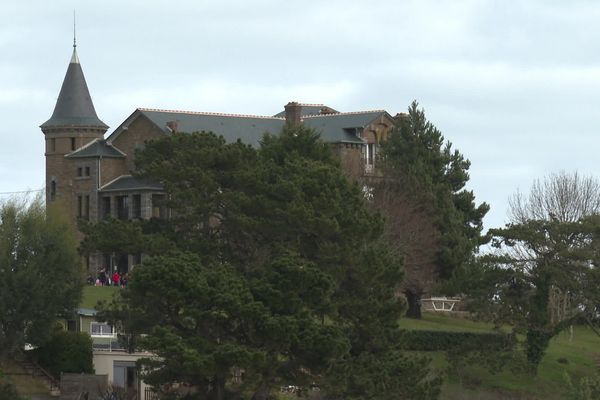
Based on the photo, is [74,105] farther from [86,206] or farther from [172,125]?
[172,125]

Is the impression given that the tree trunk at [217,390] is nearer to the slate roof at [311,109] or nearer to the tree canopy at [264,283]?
the tree canopy at [264,283]

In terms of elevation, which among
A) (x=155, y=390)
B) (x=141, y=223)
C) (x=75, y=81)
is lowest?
(x=155, y=390)

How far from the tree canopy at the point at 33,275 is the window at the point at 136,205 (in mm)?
26529

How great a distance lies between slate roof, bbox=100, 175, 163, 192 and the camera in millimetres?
104312

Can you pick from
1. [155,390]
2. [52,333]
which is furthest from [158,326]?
Answer: [52,333]

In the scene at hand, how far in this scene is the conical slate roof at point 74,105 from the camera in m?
111

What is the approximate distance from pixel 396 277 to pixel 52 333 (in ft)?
52.0

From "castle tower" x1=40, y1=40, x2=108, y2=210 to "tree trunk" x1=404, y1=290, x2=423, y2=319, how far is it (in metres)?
26.7

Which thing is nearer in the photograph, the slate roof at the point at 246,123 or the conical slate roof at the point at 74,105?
the slate roof at the point at 246,123

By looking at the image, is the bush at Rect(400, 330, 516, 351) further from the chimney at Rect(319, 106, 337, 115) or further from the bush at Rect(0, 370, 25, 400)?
the chimney at Rect(319, 106, 337, 115)

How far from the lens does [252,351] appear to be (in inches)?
2267

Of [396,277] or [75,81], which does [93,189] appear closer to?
[75,81]

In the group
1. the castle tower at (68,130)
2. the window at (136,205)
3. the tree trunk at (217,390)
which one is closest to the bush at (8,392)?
the tree trunk at (217,390)

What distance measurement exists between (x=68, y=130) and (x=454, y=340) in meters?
37.5
